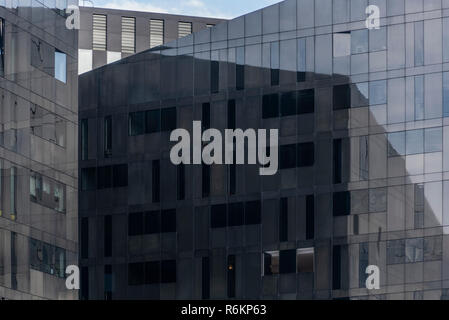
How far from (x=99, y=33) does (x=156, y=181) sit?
36084 millimetres

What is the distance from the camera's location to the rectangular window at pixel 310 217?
80750 mm

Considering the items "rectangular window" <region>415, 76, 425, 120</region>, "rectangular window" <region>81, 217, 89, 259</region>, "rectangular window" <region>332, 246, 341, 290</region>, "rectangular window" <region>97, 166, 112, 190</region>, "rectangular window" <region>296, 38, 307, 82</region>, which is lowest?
"rectangular window" <region>332, 246, 341, 290</region>

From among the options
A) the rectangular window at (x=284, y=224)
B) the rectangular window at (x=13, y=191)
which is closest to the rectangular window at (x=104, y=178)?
the rectangular window at (x=284, y=224)

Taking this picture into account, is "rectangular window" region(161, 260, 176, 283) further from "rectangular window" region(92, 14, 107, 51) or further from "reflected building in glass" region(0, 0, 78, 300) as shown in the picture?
"rectangular window" region(92, 14, 107, 51)

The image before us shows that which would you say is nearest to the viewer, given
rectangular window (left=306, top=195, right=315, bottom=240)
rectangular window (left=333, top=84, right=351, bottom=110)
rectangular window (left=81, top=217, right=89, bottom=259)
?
rectangular window (left=306, top=195, right=315, bottom=240)

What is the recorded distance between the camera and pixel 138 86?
89.6 metres

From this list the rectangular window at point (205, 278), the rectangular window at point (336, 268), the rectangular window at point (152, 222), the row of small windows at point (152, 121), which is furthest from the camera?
the row of small windows at point (152, 121)

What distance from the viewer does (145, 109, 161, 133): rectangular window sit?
3469 inches

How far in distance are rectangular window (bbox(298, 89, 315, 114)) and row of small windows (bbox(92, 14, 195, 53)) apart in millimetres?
39716

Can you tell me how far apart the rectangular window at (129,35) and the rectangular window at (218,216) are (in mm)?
38126

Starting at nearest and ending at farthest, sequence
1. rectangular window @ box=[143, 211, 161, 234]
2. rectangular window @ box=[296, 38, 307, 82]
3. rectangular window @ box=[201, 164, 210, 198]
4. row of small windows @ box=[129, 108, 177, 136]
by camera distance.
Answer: rectangular window @ box=[296, 38, 307, 82]
rectangular window @ box=[201, 164, 210, 198]
rectangular window @ box=[143, 211, 161, 234]
row of small windows @ box=[129, 108, 177, 136]

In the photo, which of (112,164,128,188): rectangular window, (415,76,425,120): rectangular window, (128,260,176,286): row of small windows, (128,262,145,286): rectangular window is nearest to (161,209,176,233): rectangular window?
(128,260,176,286): row of small windows

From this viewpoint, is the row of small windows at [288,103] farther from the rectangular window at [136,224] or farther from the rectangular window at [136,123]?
the rectangular window at [136,224]
